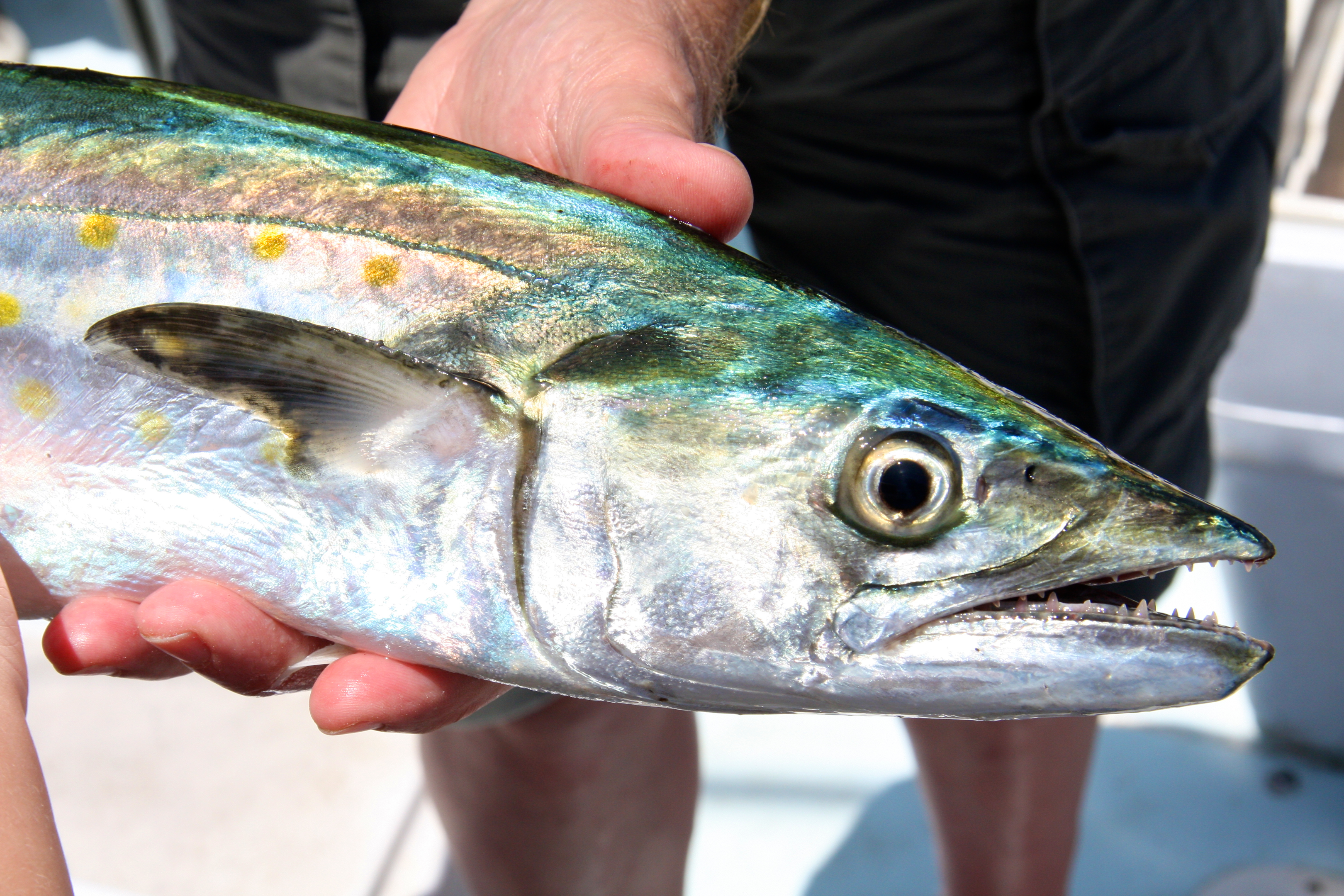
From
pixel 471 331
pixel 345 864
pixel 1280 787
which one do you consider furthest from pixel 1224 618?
pixel 471 331

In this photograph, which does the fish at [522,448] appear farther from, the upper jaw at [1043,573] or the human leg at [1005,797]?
the human leg at [1005,797]

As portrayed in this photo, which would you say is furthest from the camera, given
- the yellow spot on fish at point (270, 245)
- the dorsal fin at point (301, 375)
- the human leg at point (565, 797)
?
the human leg at point (565, 797)

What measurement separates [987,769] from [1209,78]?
1.73 meters

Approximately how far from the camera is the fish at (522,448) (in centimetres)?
110

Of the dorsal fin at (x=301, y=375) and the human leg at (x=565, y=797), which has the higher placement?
the dorsal fin at (x=301, y=375)

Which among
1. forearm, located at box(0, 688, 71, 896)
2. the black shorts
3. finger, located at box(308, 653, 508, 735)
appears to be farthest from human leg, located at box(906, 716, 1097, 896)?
forearm, located at box(0, 688, 71, 896)

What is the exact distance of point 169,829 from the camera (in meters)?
3.11

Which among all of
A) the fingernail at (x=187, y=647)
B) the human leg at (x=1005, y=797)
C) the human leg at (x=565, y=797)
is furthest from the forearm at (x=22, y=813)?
the human leg at (x=1005, y=797)

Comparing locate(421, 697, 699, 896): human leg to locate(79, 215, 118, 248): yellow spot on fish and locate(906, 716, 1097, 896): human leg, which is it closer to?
locate(906, 716, 1097, 896): human leg

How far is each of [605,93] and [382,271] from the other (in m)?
0.48

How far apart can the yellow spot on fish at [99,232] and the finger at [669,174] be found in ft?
2.10

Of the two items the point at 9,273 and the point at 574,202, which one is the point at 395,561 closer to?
the point at 574,202

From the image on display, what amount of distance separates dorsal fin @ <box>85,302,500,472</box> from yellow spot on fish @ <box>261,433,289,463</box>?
11mm

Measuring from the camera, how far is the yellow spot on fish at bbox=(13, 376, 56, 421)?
52.1 inches
